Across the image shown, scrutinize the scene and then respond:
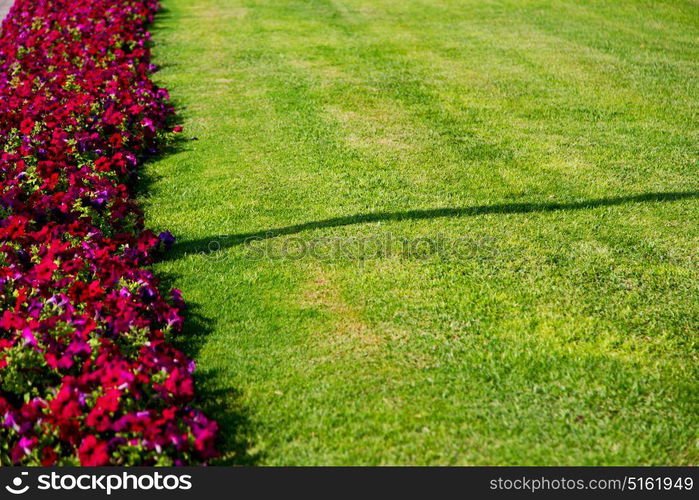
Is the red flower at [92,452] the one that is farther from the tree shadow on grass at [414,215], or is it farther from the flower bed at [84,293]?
the tree shadow on grass at [414,215]

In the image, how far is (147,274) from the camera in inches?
186

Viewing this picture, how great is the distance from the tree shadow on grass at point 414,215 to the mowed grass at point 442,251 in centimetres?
2

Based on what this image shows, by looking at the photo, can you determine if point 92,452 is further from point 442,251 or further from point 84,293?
point 442,251

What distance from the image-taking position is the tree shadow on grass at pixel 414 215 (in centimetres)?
556

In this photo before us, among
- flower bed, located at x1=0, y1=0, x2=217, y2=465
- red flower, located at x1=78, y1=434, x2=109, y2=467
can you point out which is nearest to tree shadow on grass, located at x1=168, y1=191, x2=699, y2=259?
flower bed, located at x1=0, y1=0, x2=217, y2=465

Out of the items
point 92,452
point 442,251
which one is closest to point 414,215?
point 442,251

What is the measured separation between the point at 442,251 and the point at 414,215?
0.60m

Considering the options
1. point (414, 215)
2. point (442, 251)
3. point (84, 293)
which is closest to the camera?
Answer: point (84, 293)

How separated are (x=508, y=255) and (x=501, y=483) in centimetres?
219
